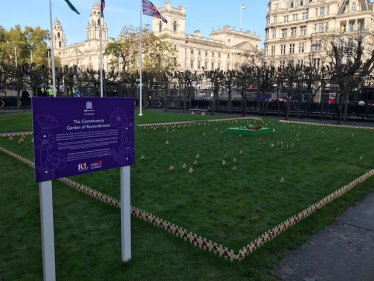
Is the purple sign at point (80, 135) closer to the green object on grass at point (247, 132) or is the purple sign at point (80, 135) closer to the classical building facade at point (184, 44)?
the green object on grass at point (247, 132)

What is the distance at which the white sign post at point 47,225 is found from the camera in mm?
4211

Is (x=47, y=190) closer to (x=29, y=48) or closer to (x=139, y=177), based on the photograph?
(x=139, y=177)

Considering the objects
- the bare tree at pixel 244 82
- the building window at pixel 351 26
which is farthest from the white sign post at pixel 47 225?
the building window at pixel 351 26

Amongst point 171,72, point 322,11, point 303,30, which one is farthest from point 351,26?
point 171,72

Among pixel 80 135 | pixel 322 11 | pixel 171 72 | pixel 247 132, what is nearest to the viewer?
pixel 80 135

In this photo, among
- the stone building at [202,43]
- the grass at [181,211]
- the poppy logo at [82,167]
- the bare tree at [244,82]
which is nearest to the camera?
the poppy logo at [82,167]

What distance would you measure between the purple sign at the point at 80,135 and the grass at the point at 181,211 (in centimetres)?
172

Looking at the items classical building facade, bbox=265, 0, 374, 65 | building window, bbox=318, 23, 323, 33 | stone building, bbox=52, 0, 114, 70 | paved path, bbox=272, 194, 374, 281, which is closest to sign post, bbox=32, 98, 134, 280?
paved path, bbox=272, 194, 374, 281

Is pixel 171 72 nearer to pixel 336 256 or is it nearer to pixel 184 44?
pixel 184 44

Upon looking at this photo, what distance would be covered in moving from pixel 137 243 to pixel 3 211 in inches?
141

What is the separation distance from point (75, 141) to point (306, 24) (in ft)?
288

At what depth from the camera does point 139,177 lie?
991 cm

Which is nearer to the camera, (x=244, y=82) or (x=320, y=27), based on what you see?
(x=244, y=82)

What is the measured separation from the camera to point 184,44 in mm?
103062
